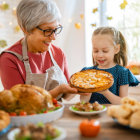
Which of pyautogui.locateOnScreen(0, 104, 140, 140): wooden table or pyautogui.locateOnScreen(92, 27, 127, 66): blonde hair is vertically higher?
pyautogui.locateOnScreen(92, 27, 127, 66): blonde hair

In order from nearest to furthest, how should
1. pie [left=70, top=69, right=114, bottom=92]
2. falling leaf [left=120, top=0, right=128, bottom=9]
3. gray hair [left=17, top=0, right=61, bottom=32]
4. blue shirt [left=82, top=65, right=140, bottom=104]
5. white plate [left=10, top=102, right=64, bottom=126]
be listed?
white plate [left=10, top=102, right=64, bottom=126]
pie [left=70, top=69, right=114, bottom=92]
gray hair [left=17, top=0, right=61, bottom=32]
blue shirt [left=82, top=65, right=140, bottom=104]
falling leaf [left=120, top=0, right=128, bottom=9]

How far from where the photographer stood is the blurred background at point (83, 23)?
3401 mm

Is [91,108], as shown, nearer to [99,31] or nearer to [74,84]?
[74,84]

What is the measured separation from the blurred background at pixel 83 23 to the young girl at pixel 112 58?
138 centimetres

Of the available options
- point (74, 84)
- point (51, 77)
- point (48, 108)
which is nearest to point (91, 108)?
point (48, 108)

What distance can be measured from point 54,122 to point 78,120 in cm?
12

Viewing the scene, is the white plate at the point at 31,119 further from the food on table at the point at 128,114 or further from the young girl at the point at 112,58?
the young girl at the point at 112,58

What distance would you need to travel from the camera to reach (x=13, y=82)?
1.80 m

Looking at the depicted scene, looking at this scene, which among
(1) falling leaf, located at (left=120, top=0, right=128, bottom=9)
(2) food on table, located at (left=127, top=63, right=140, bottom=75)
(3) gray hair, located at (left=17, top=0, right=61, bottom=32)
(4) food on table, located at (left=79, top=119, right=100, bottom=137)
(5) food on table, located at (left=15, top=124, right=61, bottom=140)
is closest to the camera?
(5) food on table, located at (left=15, top=124, right=61, bottom=140)

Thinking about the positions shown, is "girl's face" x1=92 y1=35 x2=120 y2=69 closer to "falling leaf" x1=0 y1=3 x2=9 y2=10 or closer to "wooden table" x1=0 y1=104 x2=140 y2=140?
"wooden table" x1=0 y1=104 x2=140 y2=140

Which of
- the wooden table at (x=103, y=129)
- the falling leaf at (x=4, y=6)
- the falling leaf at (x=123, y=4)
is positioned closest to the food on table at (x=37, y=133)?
the wooden table at (x=103, y=129)

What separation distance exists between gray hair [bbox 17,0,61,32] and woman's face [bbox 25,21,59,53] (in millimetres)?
41

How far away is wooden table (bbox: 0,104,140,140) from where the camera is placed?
85 cm

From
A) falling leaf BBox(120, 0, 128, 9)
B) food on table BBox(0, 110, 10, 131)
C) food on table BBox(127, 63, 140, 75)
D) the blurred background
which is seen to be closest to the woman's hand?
food on table BBox(0, 110, 10, 131)
